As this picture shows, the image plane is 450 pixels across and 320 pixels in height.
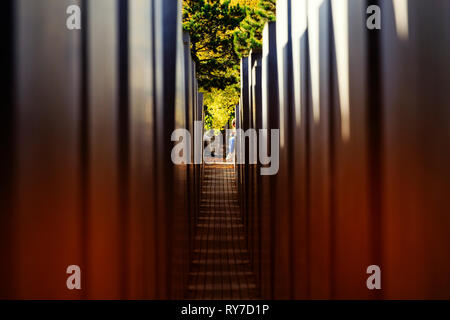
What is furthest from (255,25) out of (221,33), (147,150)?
(147,150)

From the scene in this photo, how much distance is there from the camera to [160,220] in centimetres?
365

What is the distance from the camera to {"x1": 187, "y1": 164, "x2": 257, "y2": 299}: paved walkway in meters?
7.95

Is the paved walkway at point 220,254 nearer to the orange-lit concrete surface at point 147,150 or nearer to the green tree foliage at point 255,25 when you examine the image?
the orange-lit concrete surface at point 147,150

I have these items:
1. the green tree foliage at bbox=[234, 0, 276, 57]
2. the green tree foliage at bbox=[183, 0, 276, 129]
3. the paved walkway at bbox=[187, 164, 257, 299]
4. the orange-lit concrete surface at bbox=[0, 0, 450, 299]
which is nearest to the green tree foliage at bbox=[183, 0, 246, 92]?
the green tree foliage at bbox=[183, 0, 276, 129]

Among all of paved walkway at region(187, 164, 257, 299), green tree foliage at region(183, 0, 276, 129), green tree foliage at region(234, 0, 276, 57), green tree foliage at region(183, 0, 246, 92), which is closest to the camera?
paved walkway at region(187, 164, 257, 299)

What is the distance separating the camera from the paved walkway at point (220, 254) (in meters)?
7.95

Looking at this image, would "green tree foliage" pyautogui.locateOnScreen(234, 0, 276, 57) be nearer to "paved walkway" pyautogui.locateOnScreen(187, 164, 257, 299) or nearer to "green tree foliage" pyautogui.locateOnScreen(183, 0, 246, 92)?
"green tree foliage" pyautogui.locateOnScreen(183, 0, 246, 92)

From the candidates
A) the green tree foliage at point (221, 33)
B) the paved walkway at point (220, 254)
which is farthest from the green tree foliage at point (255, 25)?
the paved walkway at point (220, 254)

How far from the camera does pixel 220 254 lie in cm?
1059

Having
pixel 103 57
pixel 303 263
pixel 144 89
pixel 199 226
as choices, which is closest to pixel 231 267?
pixel 199 226

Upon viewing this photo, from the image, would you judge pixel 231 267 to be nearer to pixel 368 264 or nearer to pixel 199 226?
pixel 199 226

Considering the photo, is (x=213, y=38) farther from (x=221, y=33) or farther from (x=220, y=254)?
(x=220, y=254)

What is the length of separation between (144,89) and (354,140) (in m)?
1.30

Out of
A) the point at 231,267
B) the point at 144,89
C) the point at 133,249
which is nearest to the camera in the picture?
the point at 133,249
